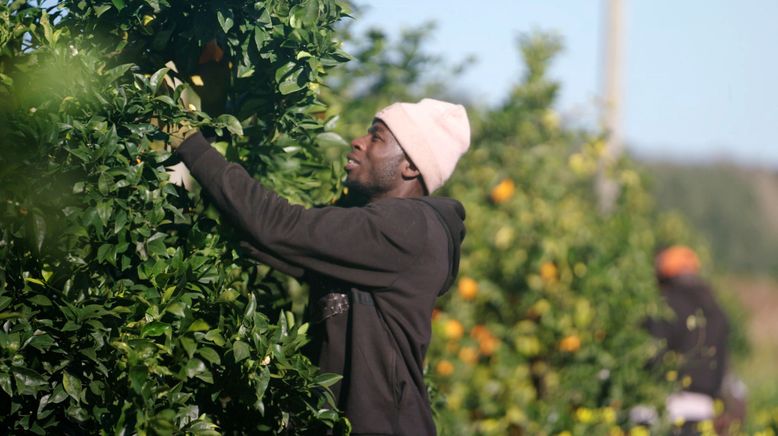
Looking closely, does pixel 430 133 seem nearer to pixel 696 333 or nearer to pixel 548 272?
pixel 548 272

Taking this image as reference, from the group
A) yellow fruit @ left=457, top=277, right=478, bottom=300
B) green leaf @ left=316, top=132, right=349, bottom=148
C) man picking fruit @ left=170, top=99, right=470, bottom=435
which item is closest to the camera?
man picking fruit @ left=170, top=99, right=470, bottom=435

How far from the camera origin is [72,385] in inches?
98.9

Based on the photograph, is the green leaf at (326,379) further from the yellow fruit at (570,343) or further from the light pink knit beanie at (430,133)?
the yellow fruit at (570,343)

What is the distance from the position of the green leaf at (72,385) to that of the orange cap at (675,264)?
4830mm

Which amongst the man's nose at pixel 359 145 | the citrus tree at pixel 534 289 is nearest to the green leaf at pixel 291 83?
the man's nose at pixel 359 145

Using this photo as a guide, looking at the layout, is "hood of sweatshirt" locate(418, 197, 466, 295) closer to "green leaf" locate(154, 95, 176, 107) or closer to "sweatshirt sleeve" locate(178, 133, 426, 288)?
"sweatshirt sleeve" locate(178, 133, 426, 288)

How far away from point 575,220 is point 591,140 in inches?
20.6

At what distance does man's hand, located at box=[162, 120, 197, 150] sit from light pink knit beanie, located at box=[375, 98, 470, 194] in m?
0.63

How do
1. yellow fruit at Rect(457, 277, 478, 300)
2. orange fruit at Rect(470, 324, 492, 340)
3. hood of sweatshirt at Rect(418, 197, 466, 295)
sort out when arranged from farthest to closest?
1. orange fruit at Rect(470, 324, 492, 340)
2. yellow fruit at Rect(457, 277, 478, 300)
3. hood of sweatshirt at Rect(418, 197, 466, 295)

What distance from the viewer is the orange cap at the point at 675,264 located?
6676 mm

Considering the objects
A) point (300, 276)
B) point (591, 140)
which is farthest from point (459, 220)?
point (591, 140)

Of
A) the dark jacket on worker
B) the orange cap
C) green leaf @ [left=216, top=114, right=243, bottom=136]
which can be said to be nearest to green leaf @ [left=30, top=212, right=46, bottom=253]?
green leaf @ [left=216, top=114, right=243, bottom=136]

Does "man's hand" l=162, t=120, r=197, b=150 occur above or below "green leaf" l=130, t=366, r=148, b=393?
above

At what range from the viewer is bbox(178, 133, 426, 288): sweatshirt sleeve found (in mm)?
2709
